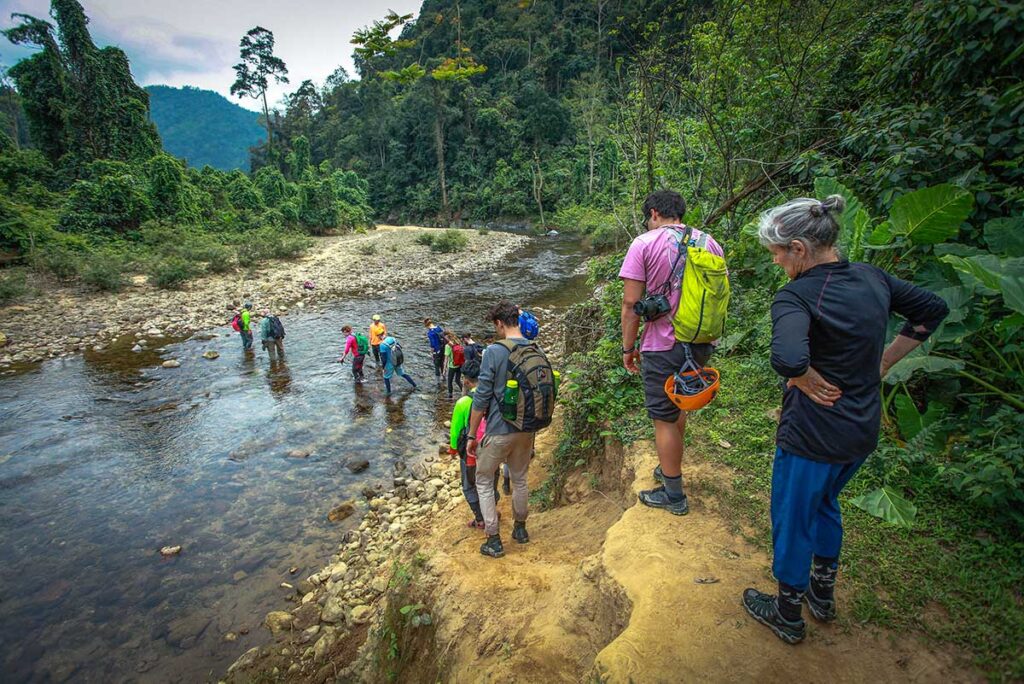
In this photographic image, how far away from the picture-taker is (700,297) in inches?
107

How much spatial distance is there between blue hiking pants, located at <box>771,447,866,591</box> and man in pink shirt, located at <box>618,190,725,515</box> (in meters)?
0.86

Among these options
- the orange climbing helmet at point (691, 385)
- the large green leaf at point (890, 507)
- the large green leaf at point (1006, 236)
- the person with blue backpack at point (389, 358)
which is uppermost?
the large green leaf at point (1006, 236)

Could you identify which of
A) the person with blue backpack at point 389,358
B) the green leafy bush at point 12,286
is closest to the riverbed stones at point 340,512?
the person with blue backpack at point 389,358

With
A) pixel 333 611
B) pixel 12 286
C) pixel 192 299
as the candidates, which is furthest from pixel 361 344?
pixel 12 286

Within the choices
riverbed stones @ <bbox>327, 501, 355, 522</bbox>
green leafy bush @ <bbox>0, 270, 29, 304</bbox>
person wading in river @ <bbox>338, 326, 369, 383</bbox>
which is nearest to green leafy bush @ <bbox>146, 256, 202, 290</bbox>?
green leafy bush @ <bbox>0, 270, 29, 304</bbox>

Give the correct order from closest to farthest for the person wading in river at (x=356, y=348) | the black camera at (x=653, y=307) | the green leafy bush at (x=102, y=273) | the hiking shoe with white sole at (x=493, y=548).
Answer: the black camera at (x=653, y=307) < the hiking shoe with white sole at (x=493, y=548) < the person wading in river at (x=356, y=348) < the green leafy bush at (x=102, y=273)

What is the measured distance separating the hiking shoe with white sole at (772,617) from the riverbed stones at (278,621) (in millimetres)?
4404

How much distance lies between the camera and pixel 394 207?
53062 mm

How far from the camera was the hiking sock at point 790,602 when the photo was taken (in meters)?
2.06

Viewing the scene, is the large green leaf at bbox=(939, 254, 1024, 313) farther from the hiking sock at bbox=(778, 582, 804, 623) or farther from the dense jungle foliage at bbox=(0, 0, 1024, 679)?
the hiking sock at bbox=(778, 582, 804, 623)

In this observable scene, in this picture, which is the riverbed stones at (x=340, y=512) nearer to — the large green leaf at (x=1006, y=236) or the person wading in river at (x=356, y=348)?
the person wading in river at (x=356, y=348)

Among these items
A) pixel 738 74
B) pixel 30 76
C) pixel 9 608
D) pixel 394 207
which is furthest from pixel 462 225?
pixel 9 608

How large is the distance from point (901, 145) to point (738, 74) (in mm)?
4130

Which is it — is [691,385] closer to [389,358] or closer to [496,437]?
[496,437]
